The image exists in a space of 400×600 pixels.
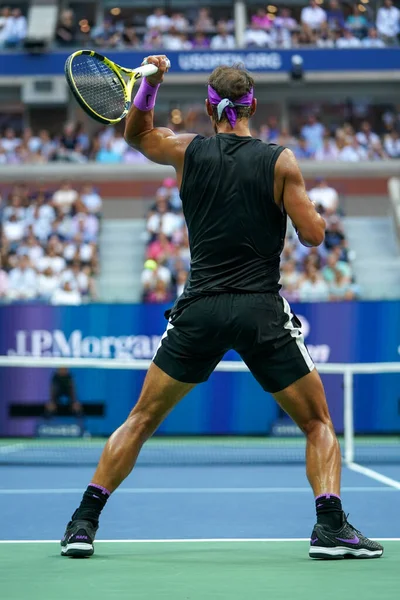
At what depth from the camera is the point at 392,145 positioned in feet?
81.0

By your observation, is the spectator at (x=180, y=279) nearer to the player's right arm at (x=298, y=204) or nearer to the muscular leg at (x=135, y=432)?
the muscular leg at (x=135, y=432)

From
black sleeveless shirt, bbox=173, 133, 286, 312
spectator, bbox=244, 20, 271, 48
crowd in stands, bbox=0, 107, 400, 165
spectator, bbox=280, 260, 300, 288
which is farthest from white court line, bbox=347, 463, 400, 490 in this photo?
spectator, bbox=244, 20, 271, 48

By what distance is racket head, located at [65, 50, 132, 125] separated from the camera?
5109 mm

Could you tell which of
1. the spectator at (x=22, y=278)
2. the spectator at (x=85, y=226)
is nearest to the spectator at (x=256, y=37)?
the spectator at (x=85, y=226)

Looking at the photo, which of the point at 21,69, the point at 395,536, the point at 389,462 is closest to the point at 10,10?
the point at 21,69

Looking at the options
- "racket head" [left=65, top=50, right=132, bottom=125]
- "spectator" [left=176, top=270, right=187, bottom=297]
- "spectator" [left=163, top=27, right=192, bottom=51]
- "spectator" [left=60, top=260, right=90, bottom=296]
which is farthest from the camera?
"spectator" [left=163, top=27, right=192, bottom=51]

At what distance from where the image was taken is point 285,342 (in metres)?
4.90

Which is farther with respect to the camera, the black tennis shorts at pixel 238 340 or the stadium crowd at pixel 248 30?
the stadium crowd at pixel 248 30

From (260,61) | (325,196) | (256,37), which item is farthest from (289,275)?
(256,37)

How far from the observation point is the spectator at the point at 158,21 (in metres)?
26.1

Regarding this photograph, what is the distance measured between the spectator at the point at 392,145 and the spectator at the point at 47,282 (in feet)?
31.3

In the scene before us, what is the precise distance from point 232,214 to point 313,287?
37.5 ft

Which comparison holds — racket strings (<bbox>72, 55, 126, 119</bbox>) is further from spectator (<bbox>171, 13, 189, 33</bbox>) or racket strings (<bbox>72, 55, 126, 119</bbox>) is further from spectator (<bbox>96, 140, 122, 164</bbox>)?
spectator (<bbox>171, 13, 189, 33</bbox>)

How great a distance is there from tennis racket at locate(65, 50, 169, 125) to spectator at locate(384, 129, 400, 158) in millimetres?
19734
